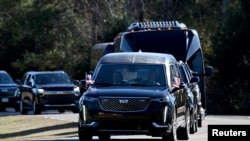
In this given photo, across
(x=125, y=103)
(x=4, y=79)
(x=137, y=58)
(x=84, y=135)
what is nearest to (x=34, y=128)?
(x=137, y=58)

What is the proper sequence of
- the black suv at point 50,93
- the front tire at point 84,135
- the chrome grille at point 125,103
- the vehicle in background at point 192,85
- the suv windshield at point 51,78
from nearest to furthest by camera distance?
the chrome grille at point 125,103, the front tire at point 84,135, the vehicle in background at point 192,85, the black suv at point 50,93, the suv windshield at point 51,78

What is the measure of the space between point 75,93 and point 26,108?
2832 mm

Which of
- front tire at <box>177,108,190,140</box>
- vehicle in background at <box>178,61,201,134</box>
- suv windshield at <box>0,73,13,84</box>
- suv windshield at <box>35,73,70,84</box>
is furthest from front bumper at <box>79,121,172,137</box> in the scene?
suv windshield at <box>0,73,13,84</box>

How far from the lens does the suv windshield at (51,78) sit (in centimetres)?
3919

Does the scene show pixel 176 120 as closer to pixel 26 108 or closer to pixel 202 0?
pixel 26 108

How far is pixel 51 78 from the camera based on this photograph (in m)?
39.4

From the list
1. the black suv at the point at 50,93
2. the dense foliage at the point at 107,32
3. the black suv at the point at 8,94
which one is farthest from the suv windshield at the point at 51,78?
the dense foliage at the point at 107,32

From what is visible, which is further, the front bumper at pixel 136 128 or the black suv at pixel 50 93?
the black suv at pixel 50 93

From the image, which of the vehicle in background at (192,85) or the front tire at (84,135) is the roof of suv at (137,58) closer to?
the front tire at (84,135)

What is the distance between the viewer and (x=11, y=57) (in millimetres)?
71000

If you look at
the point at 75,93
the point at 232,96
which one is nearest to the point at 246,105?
the point at 232,96

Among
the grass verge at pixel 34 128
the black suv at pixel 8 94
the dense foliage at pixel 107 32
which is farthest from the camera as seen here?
the dense foliage at pixel 107 32

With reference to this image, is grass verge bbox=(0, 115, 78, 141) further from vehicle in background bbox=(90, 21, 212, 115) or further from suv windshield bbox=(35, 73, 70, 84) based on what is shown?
suv windshield bbox=(35, 73, 70, 84)

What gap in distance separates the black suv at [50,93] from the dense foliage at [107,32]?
32.9 ft
